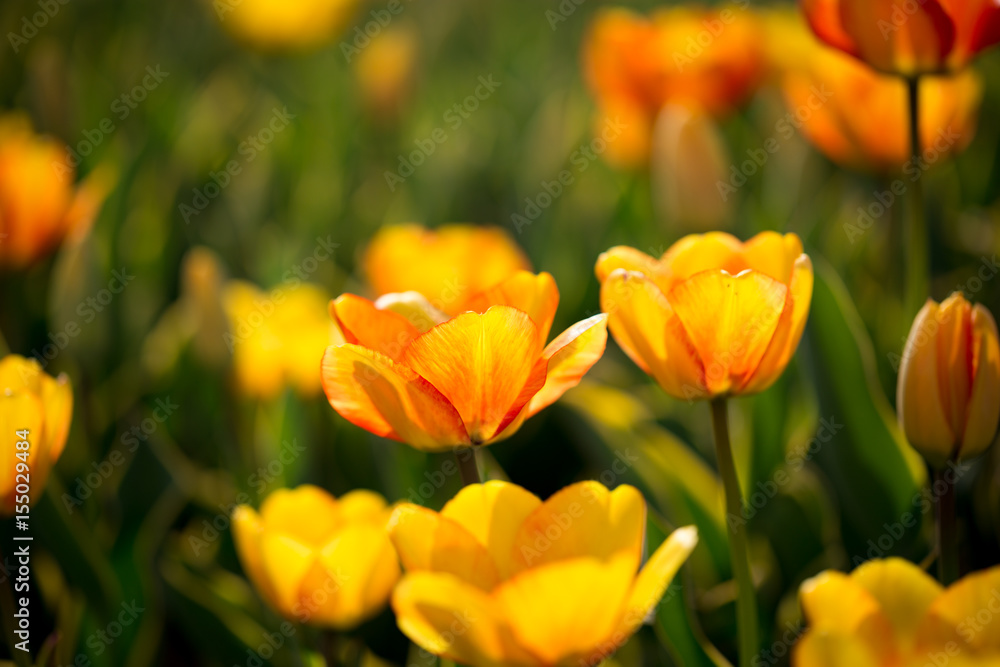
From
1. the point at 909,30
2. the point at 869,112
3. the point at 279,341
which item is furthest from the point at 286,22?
the point at 909,30

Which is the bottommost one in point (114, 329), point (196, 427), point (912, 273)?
point (196, 427)

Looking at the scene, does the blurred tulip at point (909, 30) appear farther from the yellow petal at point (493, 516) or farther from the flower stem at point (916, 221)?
the yellow petal at point (493, 516)

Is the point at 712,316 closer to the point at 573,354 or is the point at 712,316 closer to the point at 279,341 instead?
the point at 573,354

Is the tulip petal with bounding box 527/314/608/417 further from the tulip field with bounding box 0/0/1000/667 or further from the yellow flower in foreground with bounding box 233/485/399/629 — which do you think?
the yellow flower in foreground with bounding box 233/485/399/629

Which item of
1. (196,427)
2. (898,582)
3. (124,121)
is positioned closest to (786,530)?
(898,582)

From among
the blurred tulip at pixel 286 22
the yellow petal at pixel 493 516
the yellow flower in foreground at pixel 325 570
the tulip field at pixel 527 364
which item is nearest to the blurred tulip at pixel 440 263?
the tulip field at pixel 527 364

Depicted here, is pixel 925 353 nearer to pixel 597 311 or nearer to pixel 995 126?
pixel 597 311
